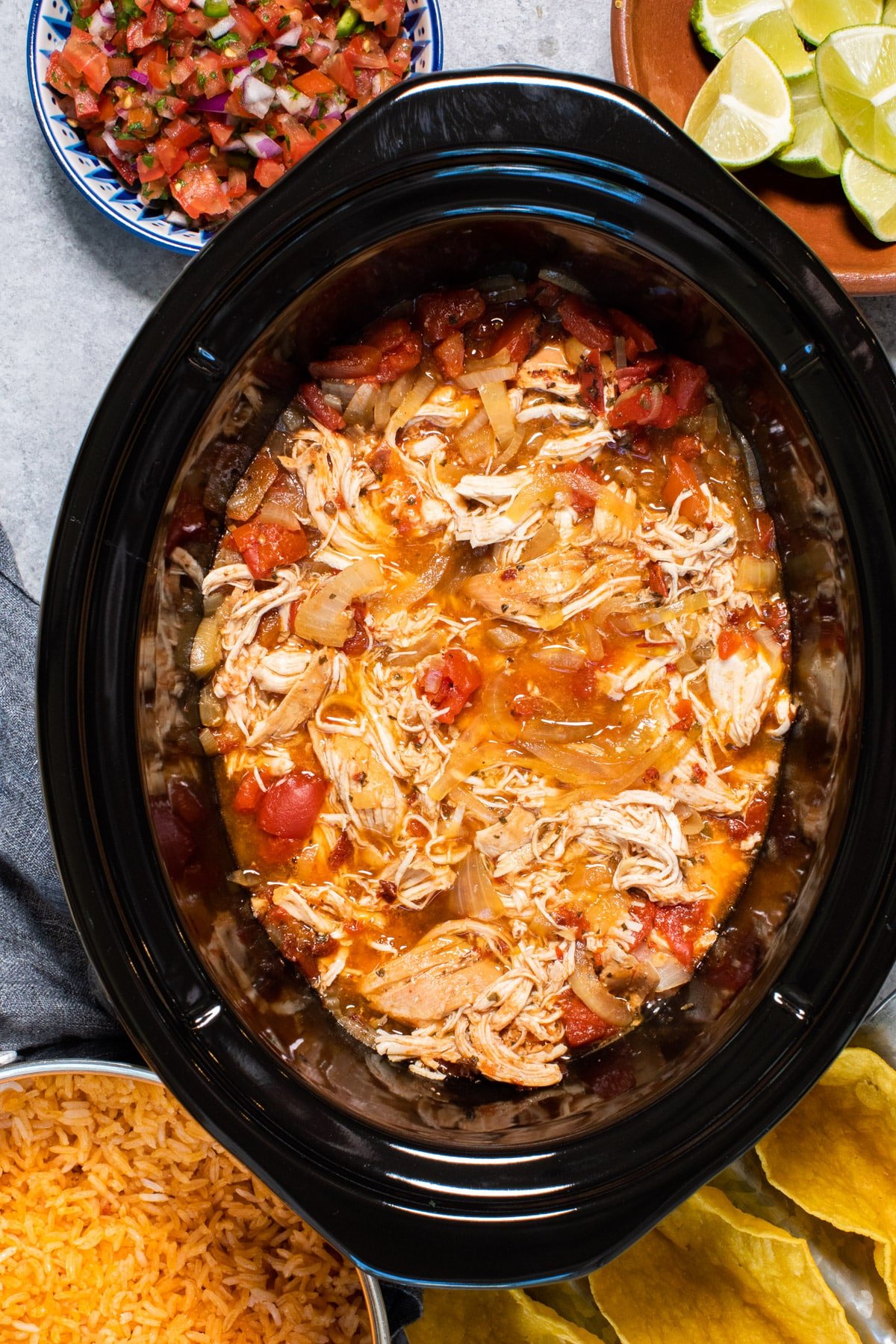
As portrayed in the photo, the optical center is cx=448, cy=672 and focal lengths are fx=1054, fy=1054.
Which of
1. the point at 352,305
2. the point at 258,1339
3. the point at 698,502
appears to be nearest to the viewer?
the point at 352,305

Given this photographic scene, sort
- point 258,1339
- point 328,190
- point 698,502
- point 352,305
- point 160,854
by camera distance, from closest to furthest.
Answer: point 328,190, point 160,854, point 352,305, point 698,502, point 258,1339

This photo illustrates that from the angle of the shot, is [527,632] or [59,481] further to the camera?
[59,481]

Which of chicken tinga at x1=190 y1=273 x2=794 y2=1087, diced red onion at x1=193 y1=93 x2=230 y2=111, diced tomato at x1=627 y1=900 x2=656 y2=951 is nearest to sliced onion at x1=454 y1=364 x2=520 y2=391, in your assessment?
chicken tinga at x1=190 y1=273 x2=794 y2=1087

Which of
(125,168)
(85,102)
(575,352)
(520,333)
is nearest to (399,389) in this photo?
(520,333)

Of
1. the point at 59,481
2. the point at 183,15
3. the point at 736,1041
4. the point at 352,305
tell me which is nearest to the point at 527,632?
the point at 352,305

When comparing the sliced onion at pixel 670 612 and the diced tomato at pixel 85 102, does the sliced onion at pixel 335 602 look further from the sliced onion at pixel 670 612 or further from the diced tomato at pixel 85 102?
the diced tomato at pixel 85 102

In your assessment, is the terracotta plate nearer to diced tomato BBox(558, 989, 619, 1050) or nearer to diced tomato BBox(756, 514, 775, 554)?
diced tomato BBox(756, 514, 775, 554)

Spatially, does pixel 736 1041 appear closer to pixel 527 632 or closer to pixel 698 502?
pixel 527 632
